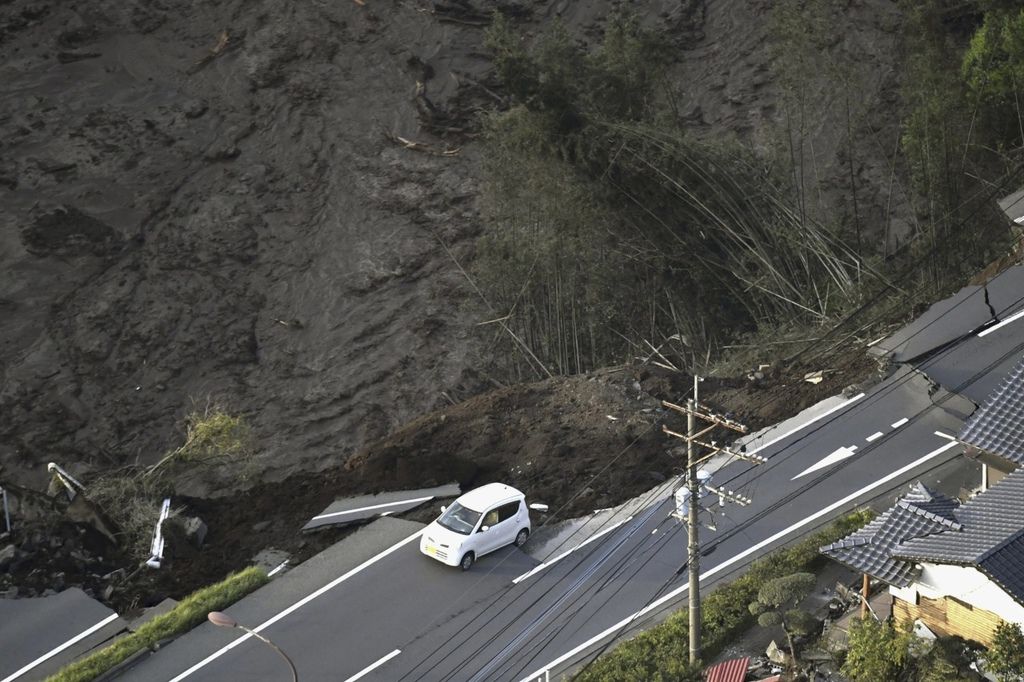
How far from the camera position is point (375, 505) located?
56.9 feet

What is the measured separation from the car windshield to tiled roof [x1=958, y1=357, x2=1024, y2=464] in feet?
20.4

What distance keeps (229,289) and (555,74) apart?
9.58 meters

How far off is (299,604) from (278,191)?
47.5 ft

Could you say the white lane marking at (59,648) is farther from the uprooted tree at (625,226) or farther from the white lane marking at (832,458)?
the uprooted tree at (625,226)

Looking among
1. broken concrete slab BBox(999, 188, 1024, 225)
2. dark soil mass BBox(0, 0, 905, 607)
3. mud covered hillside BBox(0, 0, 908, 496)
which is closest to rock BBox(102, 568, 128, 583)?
dark soil mass BBox(0, 0, 905, 607)

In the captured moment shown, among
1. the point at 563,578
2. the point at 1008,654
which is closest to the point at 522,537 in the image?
the point at 563,578

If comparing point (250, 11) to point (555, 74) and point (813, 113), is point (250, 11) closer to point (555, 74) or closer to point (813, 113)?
point (555, 74)

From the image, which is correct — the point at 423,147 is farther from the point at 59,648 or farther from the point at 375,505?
the point at 59,648

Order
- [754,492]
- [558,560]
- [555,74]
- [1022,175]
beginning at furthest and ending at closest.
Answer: [1022,175] < [555,74] < [754,492] < [558,560]

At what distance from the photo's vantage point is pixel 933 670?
1123 cm

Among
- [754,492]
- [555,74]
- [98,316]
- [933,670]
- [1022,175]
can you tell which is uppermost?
[555,74]

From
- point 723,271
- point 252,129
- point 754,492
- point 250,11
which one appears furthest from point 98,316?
point 754,492

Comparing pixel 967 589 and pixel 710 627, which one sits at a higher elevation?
pixel 967 589

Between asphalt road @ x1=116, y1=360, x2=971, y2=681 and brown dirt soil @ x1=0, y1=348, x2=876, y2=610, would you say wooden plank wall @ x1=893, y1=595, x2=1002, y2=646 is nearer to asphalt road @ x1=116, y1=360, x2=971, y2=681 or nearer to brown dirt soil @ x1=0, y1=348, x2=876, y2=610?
asphalt road @ x1=116, y1=360, x2=971, y2=681
